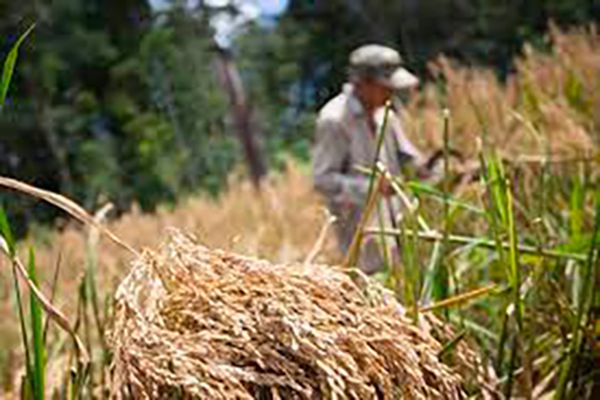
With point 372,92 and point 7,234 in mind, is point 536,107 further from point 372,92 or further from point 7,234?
point 7,234

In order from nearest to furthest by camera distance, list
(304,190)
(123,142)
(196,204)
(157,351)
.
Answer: (157,351), (304,190), (196,204), (123,142)

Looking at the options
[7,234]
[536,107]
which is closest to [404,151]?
[536,107]

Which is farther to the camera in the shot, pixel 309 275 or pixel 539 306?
pixel 539 306

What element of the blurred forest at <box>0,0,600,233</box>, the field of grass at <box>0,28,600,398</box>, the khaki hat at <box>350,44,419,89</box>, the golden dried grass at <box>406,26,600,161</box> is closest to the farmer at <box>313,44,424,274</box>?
the khaki hat at <box>350,44,419,89</box>

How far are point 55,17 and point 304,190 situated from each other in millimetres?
1678

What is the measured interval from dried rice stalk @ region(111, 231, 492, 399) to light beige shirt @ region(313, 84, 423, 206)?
5.03 ft

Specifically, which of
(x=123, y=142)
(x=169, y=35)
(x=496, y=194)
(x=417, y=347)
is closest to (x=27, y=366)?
(x=417, y=347)

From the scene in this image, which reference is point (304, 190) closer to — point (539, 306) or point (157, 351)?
point (539, 306)

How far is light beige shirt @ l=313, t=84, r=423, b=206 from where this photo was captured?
200cm

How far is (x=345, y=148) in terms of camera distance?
6.70ft

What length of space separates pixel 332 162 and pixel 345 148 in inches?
1.9

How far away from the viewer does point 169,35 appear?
14.7ft

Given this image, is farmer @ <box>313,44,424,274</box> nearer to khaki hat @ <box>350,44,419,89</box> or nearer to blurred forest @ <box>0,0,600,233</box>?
khaki hat @ <box>350,44,419,89</box>

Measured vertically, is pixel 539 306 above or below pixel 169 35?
below
